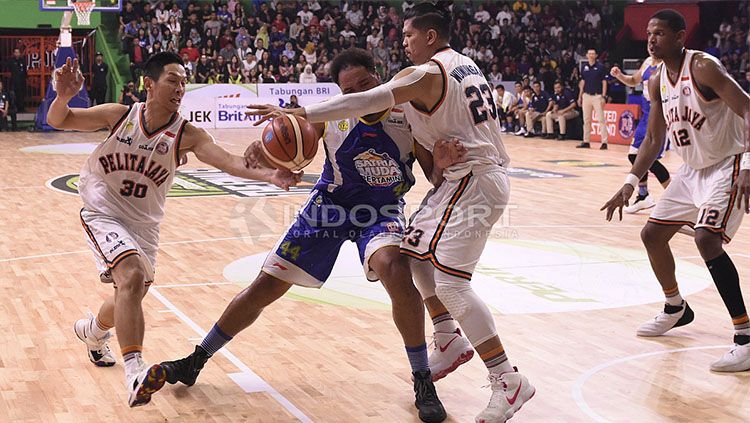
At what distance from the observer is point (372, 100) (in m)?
4.05

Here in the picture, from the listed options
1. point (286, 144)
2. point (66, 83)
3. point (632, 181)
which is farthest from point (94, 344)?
point (632, 181)

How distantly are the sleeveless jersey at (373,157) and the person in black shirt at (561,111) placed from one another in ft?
60.0

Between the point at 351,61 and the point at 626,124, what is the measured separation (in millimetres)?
17644

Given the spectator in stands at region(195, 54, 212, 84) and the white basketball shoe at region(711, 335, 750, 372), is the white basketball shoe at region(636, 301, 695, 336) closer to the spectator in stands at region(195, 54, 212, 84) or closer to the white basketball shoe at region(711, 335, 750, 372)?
the white basketball shoe at region(711, 335, 750, 372)

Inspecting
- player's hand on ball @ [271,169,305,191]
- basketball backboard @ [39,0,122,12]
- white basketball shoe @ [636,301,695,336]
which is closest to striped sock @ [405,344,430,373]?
player's hand on ball @ [271,169,305,191]

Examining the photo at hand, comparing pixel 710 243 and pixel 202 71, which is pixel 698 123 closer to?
pixel 710 243

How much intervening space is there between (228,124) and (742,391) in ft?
65.1

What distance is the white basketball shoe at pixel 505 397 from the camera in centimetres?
421

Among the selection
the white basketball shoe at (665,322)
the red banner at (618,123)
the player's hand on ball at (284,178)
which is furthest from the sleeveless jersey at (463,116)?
the red banner at (618,123)

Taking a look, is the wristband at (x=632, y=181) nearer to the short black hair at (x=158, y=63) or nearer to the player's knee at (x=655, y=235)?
the player's knee at (x=655, y=235)

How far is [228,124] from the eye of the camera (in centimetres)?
2361

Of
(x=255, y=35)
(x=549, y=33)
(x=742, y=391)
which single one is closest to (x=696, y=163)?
(x=742, y=391)

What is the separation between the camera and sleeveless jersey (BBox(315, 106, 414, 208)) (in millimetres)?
4883

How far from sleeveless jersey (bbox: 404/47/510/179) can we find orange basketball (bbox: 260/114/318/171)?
541 millimetres
